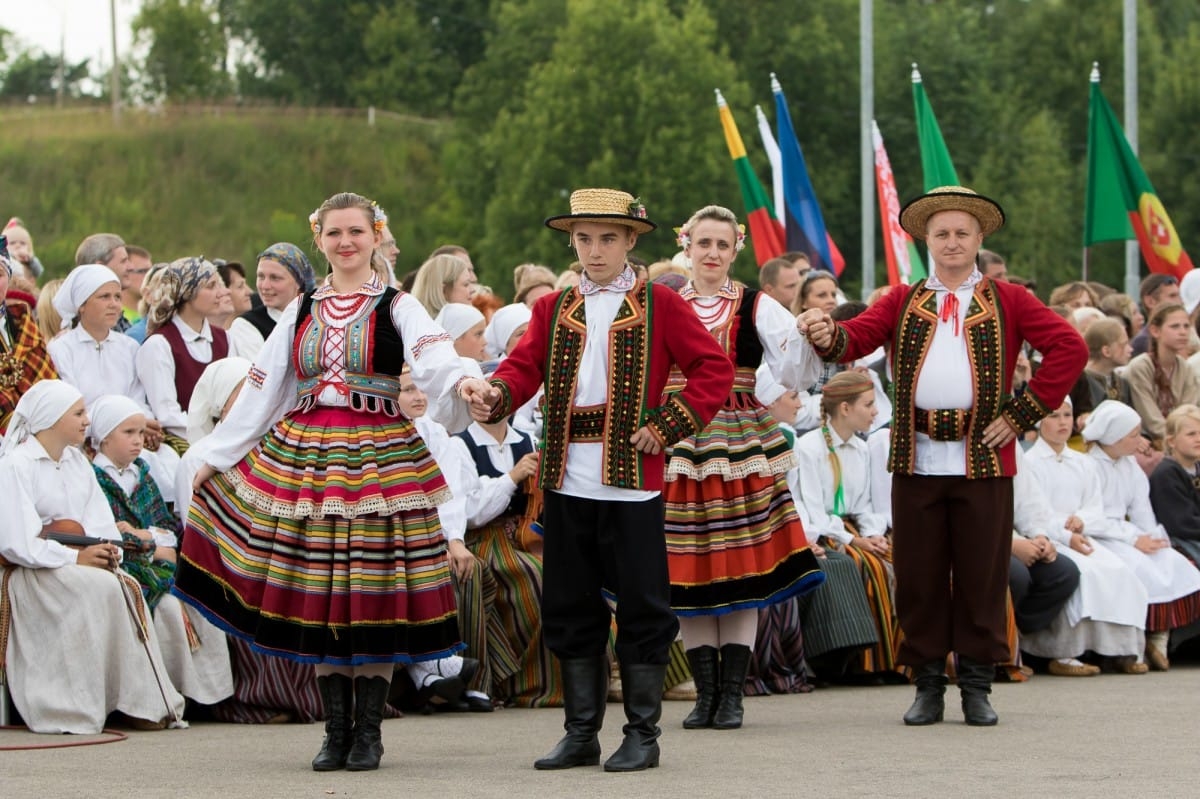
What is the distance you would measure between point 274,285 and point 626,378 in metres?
4.13

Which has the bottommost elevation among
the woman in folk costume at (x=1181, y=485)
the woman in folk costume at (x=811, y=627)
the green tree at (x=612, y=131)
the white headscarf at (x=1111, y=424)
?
the woman in folk costume at (x=811, y=627)

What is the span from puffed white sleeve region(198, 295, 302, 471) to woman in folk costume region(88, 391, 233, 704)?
1.65 meters

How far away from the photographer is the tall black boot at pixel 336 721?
671 cm

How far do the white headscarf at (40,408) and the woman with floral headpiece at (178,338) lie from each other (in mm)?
1274

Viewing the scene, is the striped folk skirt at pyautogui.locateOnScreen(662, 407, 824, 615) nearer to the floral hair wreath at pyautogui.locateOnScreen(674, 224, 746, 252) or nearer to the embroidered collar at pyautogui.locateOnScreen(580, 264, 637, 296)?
the floral hair wreath at pyautogui.locateOnScreen(674, 224, 746, 252)

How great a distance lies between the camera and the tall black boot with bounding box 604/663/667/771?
21.6ft

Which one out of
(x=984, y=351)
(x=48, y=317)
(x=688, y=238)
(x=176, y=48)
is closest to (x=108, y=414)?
(x=48, y=317)

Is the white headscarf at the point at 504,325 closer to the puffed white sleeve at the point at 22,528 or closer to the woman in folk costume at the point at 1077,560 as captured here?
the woman in folk costume at the point at 1077,560

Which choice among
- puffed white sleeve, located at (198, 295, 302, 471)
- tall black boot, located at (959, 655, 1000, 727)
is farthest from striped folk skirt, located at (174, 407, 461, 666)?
tall black boot, located at (959, 655, 1000, 727)

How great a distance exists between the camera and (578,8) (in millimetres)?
47062

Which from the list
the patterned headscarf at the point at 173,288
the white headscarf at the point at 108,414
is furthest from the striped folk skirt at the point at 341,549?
the patterned headscarf at the point at 173,288

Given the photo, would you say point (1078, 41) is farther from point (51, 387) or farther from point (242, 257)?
point (51, 387)

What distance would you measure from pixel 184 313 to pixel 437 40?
53.5 metres

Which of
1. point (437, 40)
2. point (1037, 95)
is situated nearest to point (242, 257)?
point (437, 40)
